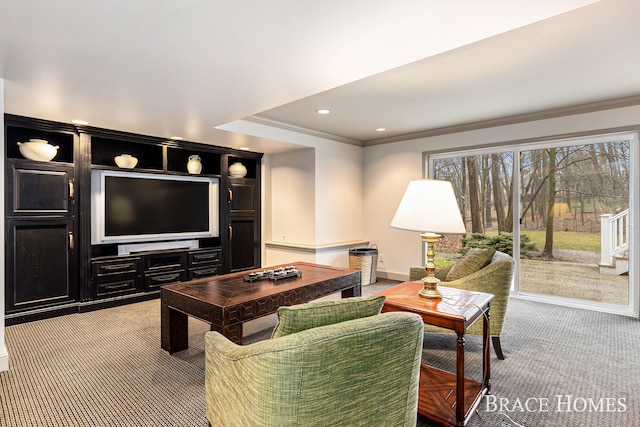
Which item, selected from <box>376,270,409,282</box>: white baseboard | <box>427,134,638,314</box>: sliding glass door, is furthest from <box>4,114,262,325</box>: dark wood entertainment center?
Answer: <box>427,134,638,314</box>: sliding glass door

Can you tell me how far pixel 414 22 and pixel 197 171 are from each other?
387cm

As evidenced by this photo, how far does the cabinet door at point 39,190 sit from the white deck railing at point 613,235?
6.07 metres

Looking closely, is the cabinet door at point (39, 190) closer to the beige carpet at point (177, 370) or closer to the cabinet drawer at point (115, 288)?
Result: the cabinet drawer at point (115, 288)

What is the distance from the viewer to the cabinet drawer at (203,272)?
187 inches

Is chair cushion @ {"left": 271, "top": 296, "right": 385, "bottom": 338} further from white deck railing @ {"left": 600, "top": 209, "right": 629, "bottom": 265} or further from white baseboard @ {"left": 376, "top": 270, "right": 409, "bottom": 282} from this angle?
white baseboard @ {"left": 376, "top": 270, "right": 409, "bottom": 282}

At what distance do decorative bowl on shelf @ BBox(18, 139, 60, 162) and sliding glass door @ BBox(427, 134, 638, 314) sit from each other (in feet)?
16.9

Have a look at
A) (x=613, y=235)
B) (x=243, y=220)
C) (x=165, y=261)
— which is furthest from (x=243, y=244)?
(x=613, y=235)

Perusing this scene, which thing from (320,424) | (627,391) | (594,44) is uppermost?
Answer: (594,44)

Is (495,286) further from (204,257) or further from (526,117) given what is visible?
(204,257)

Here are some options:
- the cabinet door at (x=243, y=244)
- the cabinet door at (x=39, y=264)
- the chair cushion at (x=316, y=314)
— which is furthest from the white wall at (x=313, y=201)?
the chair cushion at (x=316, y=314)

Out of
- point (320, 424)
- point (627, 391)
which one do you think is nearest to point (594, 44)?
point (627, 391)

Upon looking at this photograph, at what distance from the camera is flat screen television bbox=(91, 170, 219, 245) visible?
4059 mm

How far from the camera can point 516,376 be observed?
2.36m

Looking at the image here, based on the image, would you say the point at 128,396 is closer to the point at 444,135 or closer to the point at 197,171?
the point at 197,171
